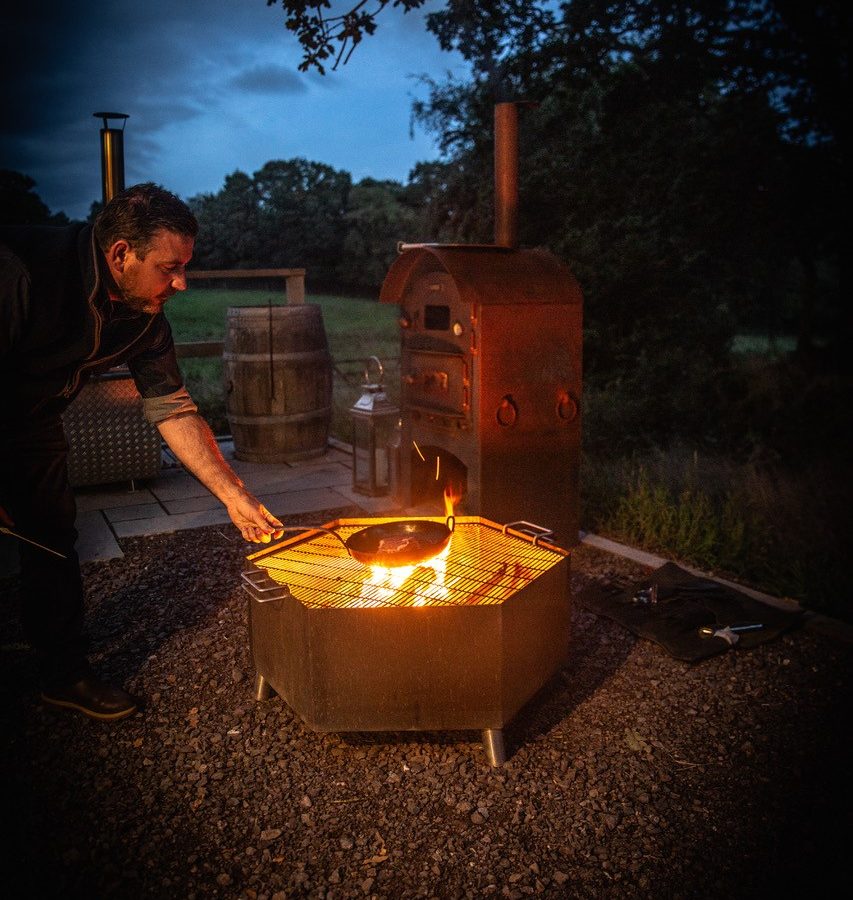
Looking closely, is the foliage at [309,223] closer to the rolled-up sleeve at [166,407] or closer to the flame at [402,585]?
the rolled-up sleeve at [166,407]

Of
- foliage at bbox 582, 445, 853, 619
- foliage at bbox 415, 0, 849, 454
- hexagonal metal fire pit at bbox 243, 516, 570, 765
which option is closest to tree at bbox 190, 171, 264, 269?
foliage at bbox 415, 0, 849, 454

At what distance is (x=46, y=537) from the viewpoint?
8.85 feet

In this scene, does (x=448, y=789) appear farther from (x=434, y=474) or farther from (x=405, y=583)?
(x=434, y=474)

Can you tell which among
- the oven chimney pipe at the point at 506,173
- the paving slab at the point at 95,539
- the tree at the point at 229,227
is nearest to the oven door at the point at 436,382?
the oven chimney pipe at the point at 506,173

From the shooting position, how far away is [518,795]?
2.33 meters

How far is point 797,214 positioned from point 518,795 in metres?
9.48

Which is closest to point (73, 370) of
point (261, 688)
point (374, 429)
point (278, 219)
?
point (261, 688)

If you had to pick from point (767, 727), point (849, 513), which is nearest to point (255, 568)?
point (767, 727)

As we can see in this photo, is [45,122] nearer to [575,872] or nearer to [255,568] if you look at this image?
[255,568]

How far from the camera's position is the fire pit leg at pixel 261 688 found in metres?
2.82

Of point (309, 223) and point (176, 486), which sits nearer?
point (176, 486)

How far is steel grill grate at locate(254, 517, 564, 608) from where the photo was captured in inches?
94.0

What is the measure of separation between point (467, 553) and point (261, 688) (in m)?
0.87

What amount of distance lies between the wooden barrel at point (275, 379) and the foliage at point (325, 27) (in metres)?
1.78
